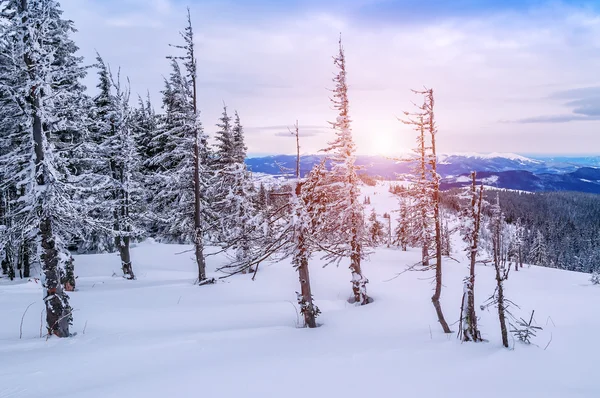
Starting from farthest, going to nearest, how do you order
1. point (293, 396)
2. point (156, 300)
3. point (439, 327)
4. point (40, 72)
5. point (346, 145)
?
point (346, 145), point (156, 300), point (439, 327), point (40, 72), point (293, 396)

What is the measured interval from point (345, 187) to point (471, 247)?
9.14 metres

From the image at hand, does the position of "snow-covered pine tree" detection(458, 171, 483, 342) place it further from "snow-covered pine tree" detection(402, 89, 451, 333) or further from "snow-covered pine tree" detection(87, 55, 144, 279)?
"snow-covered pine tree" detection(87, 55, 144, 279)

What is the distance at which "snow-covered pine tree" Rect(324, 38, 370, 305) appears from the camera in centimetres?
1845

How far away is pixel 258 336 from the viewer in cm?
1034

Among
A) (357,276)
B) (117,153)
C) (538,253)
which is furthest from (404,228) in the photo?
(538,253)

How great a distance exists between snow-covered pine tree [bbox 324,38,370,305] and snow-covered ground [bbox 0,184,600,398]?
3315 millimetres

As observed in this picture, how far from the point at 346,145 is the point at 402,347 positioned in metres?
12.2

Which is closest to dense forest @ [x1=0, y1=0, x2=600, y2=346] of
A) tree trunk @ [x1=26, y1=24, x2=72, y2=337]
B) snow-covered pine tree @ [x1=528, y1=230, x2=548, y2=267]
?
tree trunk @ [x1=26, y1=24, x2=72, y2=337]

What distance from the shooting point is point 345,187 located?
18.7 meters

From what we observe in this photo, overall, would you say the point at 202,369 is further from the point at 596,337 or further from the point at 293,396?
the point at 596,337

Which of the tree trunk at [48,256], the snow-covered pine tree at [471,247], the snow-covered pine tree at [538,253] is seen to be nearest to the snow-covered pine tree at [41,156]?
the tree trunk at [48,256]

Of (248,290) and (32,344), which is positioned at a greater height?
(32,344)

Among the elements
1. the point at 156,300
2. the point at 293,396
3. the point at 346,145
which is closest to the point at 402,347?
the point at 293,396

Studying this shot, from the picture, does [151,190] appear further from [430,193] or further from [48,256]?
[430,193]
